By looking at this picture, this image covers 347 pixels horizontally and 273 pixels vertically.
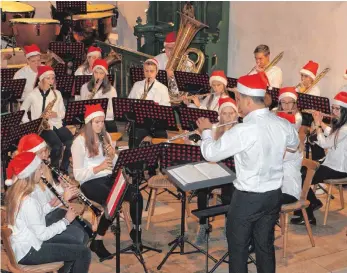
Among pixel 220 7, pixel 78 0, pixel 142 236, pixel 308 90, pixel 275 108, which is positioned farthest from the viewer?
pixel 78 0

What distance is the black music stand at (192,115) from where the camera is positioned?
267 inches

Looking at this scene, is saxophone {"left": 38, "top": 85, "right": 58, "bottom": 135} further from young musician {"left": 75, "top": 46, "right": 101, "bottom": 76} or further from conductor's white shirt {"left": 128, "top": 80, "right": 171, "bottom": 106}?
young musician {"left": 75, "top": 46, "right": 101, "bottom": 76}

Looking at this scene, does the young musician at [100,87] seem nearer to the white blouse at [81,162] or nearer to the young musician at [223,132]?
the white blouse at [81,162]

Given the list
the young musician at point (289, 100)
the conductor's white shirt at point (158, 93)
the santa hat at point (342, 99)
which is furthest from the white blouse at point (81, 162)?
the santa hat at point (342, 99)

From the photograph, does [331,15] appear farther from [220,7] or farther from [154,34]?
[154,34]

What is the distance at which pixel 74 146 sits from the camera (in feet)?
21.0

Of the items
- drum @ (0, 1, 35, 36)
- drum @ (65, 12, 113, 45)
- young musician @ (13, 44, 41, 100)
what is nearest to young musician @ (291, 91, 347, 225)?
young musician @ (13, 44, 41, 100)

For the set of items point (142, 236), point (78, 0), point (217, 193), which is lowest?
point (142, 236)

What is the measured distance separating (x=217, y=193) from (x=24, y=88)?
11.8 feet

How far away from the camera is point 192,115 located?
6.85 meters

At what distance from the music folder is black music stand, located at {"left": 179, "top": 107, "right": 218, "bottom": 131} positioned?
4.34 ft

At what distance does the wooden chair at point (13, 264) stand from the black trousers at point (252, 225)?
1.41 m

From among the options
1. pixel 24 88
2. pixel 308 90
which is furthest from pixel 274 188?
pixel 24 88

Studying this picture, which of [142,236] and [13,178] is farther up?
[13,178]
